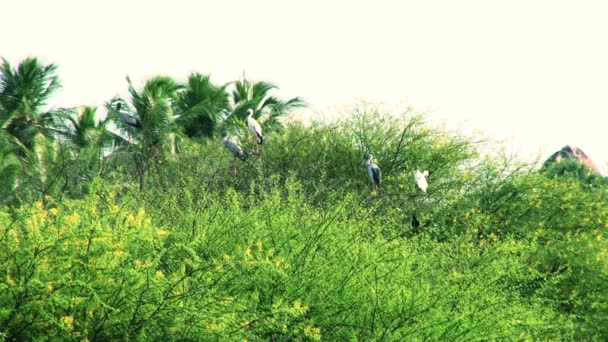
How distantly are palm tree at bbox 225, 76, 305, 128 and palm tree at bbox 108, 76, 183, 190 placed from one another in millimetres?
2538

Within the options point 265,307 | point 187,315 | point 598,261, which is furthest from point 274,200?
point 598,261

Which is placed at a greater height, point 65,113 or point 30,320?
point 65,113

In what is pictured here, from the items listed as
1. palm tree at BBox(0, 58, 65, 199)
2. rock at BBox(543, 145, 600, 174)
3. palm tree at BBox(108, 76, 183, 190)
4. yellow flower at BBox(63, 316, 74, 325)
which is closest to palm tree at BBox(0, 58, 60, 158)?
palm tree at BBox(0, 58, 65, 199)

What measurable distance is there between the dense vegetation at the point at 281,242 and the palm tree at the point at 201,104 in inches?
2.1

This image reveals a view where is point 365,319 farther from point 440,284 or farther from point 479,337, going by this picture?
point 440,284

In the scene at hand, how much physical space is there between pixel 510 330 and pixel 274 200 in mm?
3530

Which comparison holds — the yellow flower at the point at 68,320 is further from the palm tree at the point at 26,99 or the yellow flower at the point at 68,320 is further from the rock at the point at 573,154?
the rock at the point at 573,154

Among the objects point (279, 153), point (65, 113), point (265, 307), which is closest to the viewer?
point (265, 307)

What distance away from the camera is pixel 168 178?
18938 mm

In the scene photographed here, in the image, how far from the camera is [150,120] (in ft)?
74.0

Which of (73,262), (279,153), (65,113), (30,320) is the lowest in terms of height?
(30,320)

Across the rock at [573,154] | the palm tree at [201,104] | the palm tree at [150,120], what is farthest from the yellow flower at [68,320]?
the rock at [573,154]

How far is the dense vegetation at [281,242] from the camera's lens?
341 inches

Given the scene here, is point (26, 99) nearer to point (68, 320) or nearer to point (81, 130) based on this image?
point (81, 130)
